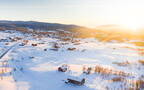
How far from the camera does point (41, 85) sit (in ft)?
18.3

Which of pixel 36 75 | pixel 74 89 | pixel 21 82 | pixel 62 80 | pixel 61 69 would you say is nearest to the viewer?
pixel 74 89

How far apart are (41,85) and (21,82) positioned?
3.91 ft

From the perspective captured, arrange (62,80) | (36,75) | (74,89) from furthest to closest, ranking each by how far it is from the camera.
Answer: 1. (36,75)
2. (62,80)
3. (74,89)

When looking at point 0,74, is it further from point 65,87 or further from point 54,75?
point 65,87

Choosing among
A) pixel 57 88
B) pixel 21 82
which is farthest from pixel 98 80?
pixel 21 82

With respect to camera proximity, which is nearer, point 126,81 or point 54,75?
point 126,81

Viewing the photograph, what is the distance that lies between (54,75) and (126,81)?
461 centimetres

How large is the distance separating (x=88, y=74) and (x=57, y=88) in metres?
2.56

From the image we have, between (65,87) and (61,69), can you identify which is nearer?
(65,87)

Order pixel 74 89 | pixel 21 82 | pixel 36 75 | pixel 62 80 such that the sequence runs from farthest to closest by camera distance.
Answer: pixel 36 75 → pixel 62 80 → pixel 21 82 → pixel 74 89

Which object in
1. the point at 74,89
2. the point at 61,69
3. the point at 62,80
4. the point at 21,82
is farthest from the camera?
the point at 61,69

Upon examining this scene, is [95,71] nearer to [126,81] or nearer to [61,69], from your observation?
[126,81]

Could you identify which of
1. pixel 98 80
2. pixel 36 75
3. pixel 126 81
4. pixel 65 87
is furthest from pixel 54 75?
pixel 126 81

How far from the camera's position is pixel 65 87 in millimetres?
5418
